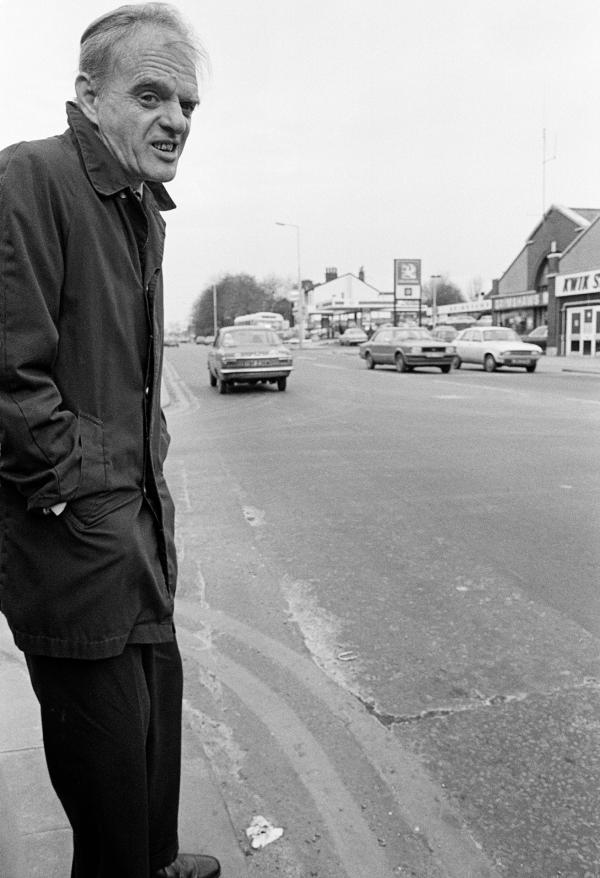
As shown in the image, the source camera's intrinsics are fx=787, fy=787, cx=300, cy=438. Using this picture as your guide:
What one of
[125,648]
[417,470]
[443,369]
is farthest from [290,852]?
[443,369]

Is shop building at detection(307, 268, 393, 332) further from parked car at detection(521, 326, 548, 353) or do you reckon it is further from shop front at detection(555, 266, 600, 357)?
shop front at detection(555, 266, 600, 357)

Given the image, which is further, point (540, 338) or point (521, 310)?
point (521, 310)

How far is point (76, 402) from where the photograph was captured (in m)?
1.55

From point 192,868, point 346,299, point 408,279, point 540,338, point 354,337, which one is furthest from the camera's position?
point 346,299

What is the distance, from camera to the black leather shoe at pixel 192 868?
1.94 metres

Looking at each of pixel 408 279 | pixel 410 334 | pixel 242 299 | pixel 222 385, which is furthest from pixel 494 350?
pixel 242 299

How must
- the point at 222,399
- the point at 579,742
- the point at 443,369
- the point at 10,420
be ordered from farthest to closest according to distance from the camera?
the point at 443,369, the point at 222,399, the point at 579,742, the point at 10,420

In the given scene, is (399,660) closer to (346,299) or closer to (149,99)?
(149,99)

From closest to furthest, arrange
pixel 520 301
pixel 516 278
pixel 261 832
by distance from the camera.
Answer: pixel 261 832, pixel 520 301, pixel 516 278

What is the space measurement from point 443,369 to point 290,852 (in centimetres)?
2437

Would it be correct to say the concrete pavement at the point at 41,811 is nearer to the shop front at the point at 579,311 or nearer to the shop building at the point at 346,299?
the shop front at the point at 579,311

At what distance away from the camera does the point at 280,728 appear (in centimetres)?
285

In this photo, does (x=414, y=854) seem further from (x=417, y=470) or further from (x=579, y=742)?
(x=417, y=470)

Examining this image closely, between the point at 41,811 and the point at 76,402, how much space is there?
140 cm
